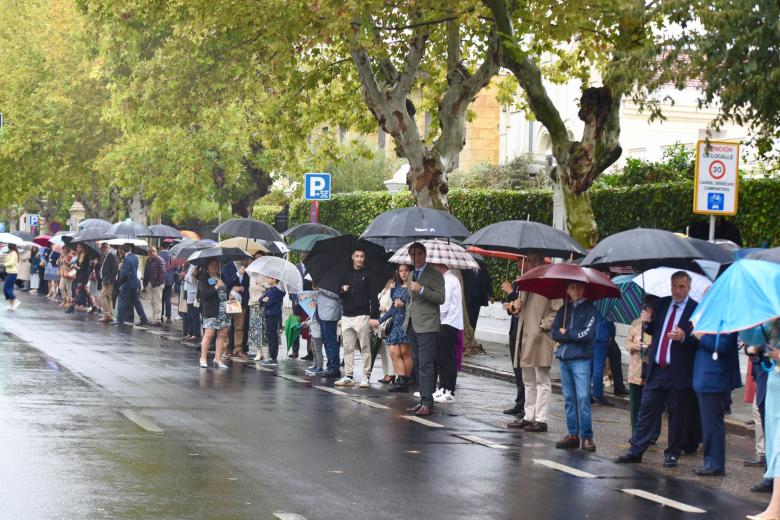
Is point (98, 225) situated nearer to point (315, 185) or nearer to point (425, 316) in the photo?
point (315, 185)

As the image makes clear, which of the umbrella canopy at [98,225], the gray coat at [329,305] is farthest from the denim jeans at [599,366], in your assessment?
the umbrella canopy at [98,225]

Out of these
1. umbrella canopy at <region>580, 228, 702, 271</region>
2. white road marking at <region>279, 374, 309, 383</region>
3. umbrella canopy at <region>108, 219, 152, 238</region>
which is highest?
umbrella canopy at <region>108, 219, 152, 238</region>

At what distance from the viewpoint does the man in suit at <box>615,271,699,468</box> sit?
1234 cm

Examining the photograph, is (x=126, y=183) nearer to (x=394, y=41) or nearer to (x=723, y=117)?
(x=394, y=41)

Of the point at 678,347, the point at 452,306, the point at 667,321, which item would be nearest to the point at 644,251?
the point at 667,321

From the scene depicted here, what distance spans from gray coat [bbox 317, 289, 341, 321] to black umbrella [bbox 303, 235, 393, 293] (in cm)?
18

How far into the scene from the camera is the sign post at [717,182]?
679 inches

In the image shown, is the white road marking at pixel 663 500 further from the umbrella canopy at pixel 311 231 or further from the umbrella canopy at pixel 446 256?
the umbrella canopy at pixel 311 231

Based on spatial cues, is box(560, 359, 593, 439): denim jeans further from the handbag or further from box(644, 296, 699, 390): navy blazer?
the handbag

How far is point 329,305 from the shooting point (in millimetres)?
19438

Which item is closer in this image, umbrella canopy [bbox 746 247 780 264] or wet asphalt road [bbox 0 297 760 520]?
wet asphalt road [bbox 0 297 760 520]

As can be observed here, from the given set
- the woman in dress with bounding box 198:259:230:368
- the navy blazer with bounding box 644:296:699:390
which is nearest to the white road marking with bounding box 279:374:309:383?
the woman in dress with bounding box 198:259:230:368

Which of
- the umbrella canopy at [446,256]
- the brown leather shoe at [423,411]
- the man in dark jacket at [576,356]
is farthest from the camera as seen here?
the umbrella canopy at [446,256]

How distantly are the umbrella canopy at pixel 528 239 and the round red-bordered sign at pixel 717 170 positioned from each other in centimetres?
241
